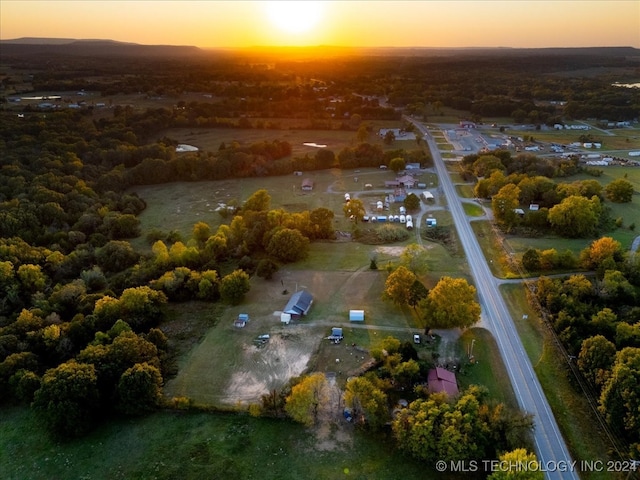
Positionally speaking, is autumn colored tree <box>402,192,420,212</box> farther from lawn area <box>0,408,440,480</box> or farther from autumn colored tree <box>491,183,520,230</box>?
lawn area <box>0,408,440,480</box>

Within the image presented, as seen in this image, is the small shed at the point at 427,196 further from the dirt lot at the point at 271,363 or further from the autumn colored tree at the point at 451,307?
the dirt lot at the point at 271,363

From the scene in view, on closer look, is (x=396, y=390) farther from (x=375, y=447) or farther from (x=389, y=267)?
(x=389, y=267)

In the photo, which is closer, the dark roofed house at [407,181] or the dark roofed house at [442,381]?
the dark roofed house at [442,381]

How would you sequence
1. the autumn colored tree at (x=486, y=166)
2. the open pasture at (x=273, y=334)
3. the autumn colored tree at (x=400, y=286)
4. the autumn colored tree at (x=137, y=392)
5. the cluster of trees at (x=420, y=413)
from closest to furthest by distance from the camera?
the cluster of trees at (x=420, y=413) < the autumn colored tree at (x=137, y=392) < the open pasture at (x=273, y=334) < the autumn colored tree at (x=400, y=286) < the autumn colored tree at (x=486, y=166)

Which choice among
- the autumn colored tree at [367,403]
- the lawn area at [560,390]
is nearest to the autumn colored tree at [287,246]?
the autumn colored tree at [367,403]

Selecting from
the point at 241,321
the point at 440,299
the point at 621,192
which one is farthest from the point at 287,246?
the point at 621,192

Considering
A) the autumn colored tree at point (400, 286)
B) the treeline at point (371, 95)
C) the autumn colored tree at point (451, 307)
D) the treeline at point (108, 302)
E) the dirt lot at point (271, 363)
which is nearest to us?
the treeline at point (108, 302)

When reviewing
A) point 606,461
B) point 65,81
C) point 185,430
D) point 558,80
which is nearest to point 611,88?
point 558,80

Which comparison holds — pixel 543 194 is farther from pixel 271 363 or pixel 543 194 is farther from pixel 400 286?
pixel 271 363
